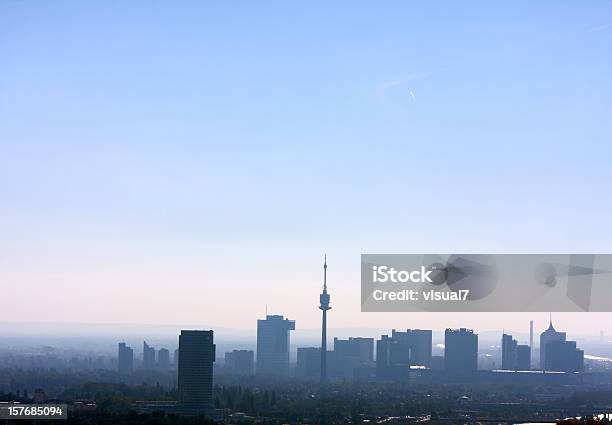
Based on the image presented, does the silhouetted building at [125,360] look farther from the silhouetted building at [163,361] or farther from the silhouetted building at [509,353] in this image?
the silhouetted building at [509,353]

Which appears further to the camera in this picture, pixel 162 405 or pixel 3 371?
pixel 3 371

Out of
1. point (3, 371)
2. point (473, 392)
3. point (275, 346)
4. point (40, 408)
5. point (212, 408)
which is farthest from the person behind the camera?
point (275, 346)

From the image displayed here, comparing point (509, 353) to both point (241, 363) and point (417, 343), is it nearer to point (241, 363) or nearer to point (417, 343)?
point (417, 343)

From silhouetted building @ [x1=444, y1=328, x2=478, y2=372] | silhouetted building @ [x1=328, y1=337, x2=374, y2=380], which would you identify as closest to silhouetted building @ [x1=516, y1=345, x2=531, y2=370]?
silhouetted building @ [x1=444, y1=328, x2=478, y2=372]

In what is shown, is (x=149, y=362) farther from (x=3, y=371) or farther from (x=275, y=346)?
(x=3, y=371)

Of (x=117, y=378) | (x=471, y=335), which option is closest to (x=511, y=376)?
(x=471, y=335)

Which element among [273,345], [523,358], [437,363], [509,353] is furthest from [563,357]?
[273,345]

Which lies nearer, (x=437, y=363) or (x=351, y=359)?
(x=351, y=359)
